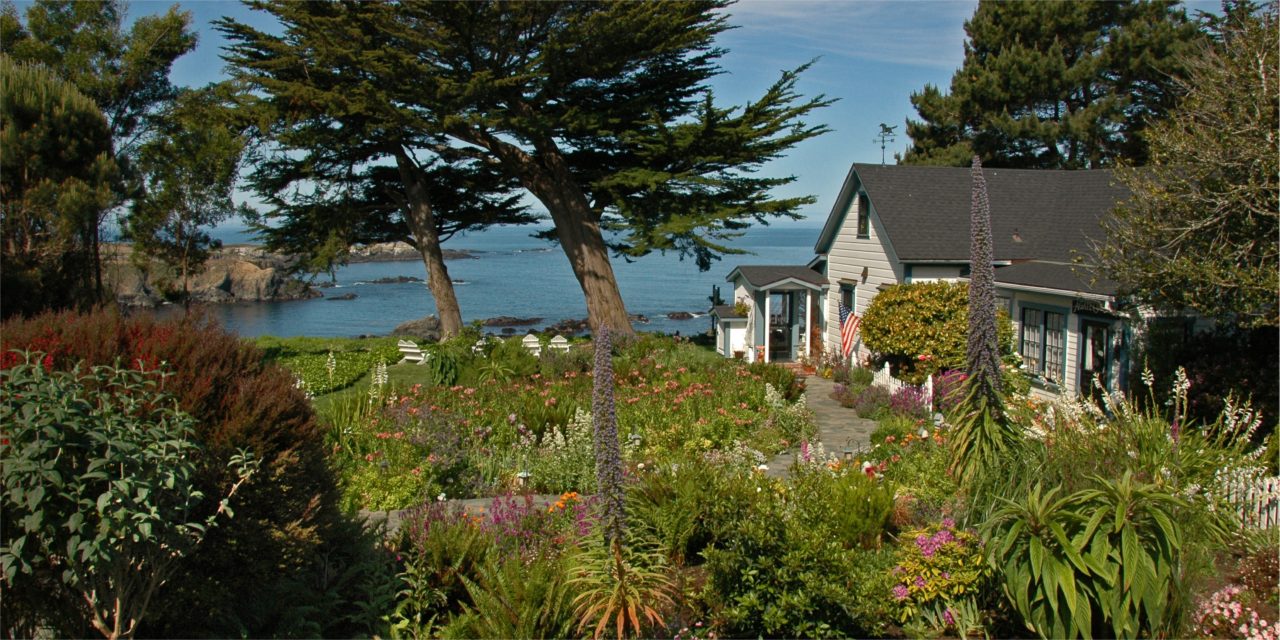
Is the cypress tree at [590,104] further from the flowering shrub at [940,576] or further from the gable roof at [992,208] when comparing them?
the flowering shrub at [940,576]

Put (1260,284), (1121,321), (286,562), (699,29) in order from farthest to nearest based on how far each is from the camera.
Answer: (699,29) → (1121,321) → (1260,284) → (286,562)

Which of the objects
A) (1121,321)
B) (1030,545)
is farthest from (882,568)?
(1121,321)

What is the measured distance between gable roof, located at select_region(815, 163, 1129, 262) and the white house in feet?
0.10

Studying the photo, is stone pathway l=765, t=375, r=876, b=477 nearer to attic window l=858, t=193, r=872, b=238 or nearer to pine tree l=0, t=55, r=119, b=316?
attic window l=858, t=193, r=872, b=238

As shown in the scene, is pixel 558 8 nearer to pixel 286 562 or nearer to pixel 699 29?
pixel 699 29

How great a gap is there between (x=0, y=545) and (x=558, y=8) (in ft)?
62.4

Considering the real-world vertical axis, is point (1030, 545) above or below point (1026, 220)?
below

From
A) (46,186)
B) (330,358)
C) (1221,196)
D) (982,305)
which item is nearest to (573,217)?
(330,358)

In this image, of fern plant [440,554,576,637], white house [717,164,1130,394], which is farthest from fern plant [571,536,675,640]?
white house [717,164,1130,394]

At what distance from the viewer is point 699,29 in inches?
866

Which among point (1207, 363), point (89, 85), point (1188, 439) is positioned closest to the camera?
point (1188, 439)

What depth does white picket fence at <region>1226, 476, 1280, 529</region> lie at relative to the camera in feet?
24.0

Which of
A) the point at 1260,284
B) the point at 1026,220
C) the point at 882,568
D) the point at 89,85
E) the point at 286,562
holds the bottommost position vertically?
the point at 882,568

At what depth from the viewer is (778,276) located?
22.1 meters
